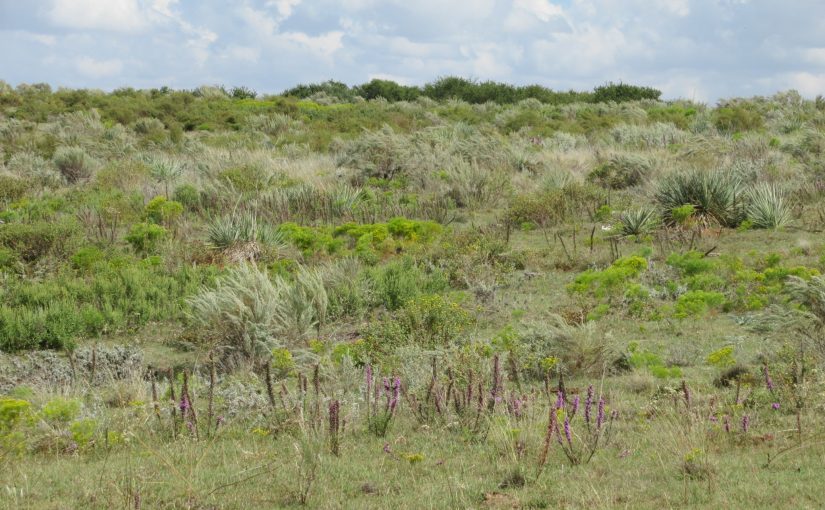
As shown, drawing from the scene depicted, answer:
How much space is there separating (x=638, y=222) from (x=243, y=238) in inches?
236

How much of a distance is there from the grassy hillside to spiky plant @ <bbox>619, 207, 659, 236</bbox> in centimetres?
4

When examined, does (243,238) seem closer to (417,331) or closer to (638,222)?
(417,331)

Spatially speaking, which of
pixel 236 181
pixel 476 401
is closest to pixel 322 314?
pixel 476 401

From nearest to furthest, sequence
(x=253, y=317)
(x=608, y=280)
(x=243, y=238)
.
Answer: (x=253, y=317), (x=608, y=280), (x=243, y=238)

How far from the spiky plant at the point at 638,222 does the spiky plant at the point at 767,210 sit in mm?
1516

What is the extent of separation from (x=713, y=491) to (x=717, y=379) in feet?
9.08

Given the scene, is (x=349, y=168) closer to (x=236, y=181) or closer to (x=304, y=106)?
(x=236, y=181)

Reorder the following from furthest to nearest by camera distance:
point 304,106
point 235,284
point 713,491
Answer: point 304,106, point 235,284, point 713,491

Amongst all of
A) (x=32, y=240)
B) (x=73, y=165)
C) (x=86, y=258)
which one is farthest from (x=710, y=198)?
(x=73, y=165)

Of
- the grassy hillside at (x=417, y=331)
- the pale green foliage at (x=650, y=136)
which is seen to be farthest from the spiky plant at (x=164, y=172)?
the pale green foliage at (x=650, y=136)

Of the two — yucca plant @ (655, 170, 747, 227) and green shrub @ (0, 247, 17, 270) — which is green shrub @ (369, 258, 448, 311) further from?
yucca plant @ (655, 170, 747, 227)

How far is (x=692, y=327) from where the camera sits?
862 cm

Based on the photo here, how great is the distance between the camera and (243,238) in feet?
40.9

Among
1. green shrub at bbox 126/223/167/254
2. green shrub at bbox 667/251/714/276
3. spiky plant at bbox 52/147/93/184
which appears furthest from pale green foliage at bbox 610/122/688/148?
green shrub at bbox 126/223/167/254
